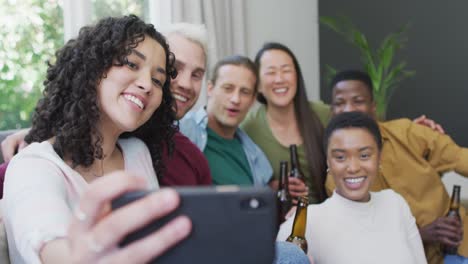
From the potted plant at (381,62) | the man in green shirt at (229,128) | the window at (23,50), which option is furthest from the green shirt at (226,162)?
the potted plant at (381,62)

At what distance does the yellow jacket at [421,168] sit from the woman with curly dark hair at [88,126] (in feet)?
2.89

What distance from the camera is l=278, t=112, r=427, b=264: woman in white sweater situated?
145cm

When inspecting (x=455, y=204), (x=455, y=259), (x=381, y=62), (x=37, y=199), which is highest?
(x=37, y=199)

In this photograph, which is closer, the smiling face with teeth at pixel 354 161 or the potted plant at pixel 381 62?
the smiling face with teeth at pixel 354 161

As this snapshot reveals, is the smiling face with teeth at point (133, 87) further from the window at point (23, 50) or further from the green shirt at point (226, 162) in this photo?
the window at point (23, 50)

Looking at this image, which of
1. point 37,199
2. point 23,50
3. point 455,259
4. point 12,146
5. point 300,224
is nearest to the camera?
point 37,199

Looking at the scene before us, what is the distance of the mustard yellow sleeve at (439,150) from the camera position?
6.15 feet

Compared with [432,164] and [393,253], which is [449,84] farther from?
[393,253]

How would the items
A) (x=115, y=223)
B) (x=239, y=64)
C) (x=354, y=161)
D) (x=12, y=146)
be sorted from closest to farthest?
(x=115, y=223) → (x=12, y=146) → (x=354, y=161) → (x=239, y=64)

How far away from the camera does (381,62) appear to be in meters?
3.14

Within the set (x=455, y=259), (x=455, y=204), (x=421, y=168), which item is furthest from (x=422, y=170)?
(x=455, y=259)

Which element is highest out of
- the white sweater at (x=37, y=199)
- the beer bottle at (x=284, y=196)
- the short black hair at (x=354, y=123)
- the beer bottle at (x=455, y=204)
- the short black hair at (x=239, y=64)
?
the short black hair at (x=239, y=64)

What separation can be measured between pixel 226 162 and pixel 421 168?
0.68 m

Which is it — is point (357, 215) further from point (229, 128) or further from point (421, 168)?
point (229, 128)
